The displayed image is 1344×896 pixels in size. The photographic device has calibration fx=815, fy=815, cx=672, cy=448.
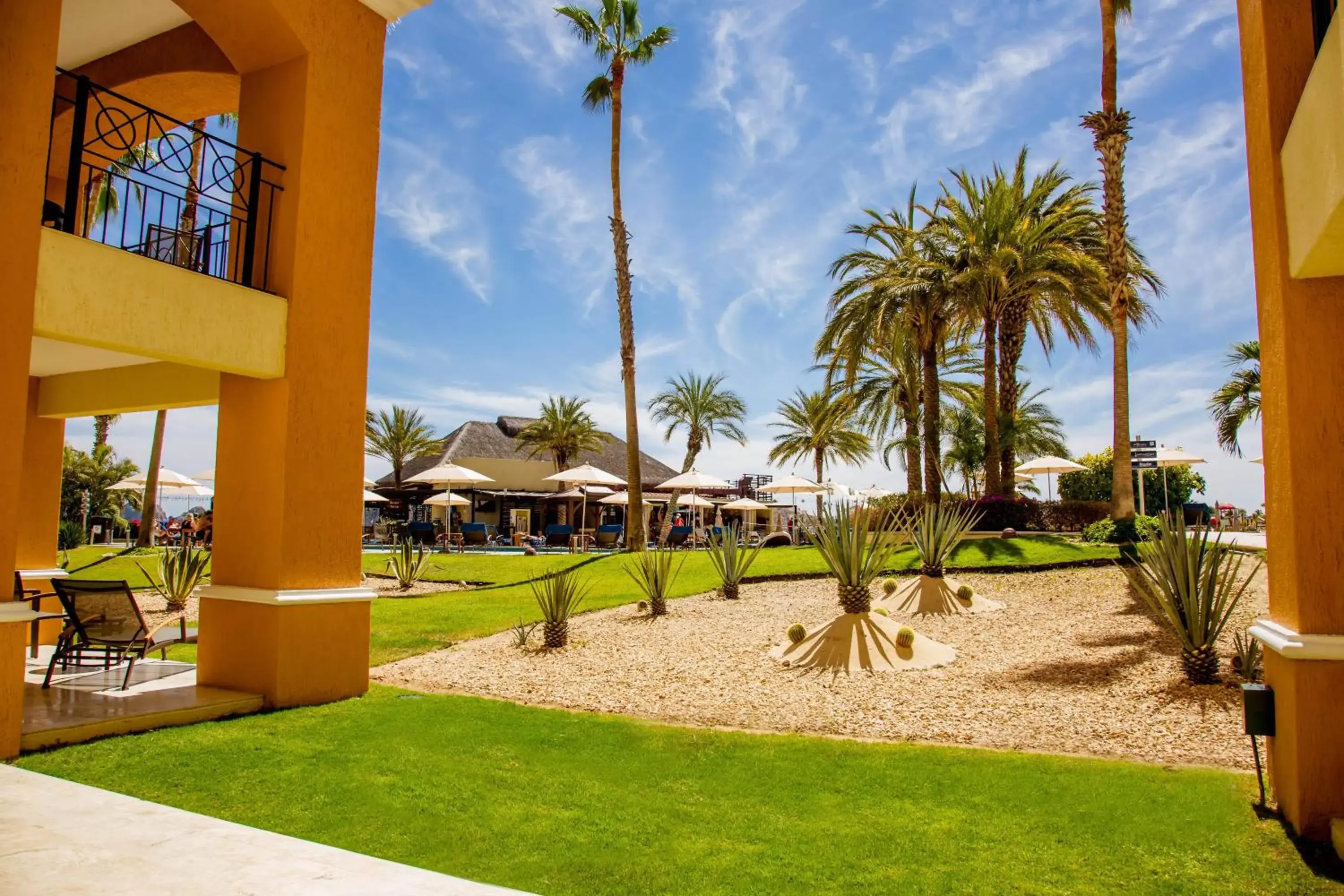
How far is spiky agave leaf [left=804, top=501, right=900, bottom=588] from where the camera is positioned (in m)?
10.0

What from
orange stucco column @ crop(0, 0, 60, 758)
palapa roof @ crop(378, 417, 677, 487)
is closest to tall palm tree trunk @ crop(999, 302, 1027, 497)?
orange stucco column @ crop(0, 0, 60, 758)

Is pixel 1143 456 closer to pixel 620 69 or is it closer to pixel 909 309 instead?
pixel 909 309

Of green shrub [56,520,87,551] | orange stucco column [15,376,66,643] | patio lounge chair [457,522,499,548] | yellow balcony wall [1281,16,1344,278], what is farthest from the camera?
patio lounge chair [457,522,499,548]

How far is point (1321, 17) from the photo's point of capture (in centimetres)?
437

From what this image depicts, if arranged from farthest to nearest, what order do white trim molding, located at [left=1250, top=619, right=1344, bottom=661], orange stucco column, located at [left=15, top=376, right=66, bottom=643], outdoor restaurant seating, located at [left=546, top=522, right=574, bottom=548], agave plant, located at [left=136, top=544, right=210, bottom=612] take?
1. outdoor restaurant seating, located at [left=546, top=522, right=574, bottom=548]
2. agave plant, located at [left=136, top=544, right=210, bottom=612]
3. orange stucco column, located at [left=15, top=376, right=66, bottom=643]
4. white trim molding, located at [left=1250, top=619, right=1344, bottom=661]

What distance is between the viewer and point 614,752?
5.77m

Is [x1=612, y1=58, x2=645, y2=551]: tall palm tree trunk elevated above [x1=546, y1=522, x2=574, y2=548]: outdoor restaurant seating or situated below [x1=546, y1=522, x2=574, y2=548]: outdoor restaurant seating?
above

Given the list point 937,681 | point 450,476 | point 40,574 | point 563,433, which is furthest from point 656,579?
point 563,433

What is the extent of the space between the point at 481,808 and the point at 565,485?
37.3m

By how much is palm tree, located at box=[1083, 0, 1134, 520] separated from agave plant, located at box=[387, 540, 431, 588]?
14288 mm

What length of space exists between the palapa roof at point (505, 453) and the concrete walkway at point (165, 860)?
38.6 m

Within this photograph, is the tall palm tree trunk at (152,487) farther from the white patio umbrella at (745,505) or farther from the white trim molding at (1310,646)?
the white trim molding at (1310,646)

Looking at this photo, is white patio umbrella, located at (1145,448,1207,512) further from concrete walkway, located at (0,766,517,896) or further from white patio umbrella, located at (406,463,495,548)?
concrete walkway, located at (0,766,517,896)

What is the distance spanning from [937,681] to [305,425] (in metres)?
6.30
